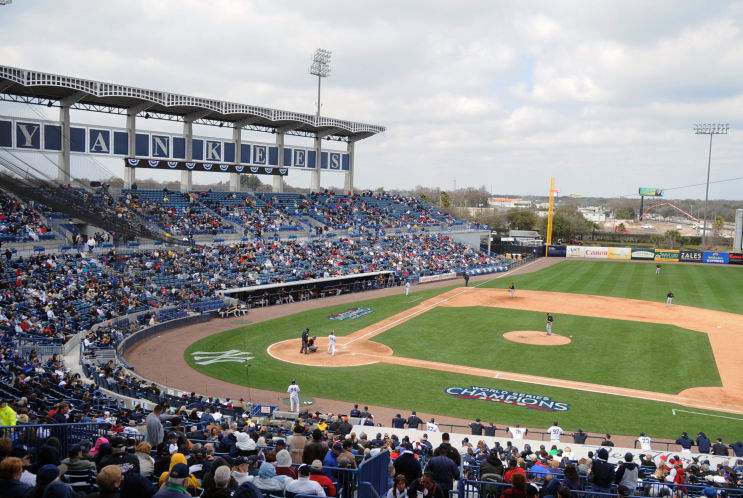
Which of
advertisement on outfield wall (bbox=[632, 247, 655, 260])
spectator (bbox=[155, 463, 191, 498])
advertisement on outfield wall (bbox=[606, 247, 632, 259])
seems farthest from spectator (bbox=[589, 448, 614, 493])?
advertisement on outfield wall (bbox=[632, 247, 655, 260])

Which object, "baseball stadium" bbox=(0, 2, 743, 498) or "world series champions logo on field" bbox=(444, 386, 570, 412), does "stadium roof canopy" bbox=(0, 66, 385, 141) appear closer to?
"baseball stadium" bbox=(0, 2, 743, 498)

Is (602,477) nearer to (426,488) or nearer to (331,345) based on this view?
(426,488)

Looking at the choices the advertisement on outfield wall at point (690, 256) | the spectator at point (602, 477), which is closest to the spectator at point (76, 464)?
the spectator at point (602, 477)

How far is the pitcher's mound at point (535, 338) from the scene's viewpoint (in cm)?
3081

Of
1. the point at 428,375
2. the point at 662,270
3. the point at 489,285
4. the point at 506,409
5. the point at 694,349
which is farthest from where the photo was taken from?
the point at 662,270

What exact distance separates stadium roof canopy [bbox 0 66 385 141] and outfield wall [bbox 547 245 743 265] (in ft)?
113

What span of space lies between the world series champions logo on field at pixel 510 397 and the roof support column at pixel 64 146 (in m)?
29.5

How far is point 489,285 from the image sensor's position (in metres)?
51.4

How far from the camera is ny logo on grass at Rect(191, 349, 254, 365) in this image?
2657 centimetres

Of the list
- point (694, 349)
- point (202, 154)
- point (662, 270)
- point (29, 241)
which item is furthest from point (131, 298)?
point (662, 270)

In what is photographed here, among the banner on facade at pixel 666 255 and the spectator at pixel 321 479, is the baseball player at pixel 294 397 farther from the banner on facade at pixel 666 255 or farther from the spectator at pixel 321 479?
the banner on facade at pixel 666 255

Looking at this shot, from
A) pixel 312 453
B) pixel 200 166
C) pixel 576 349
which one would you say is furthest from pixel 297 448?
pixel 200 166

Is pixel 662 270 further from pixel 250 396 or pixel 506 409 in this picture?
pixel 250 396

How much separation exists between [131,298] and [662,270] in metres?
54.6
